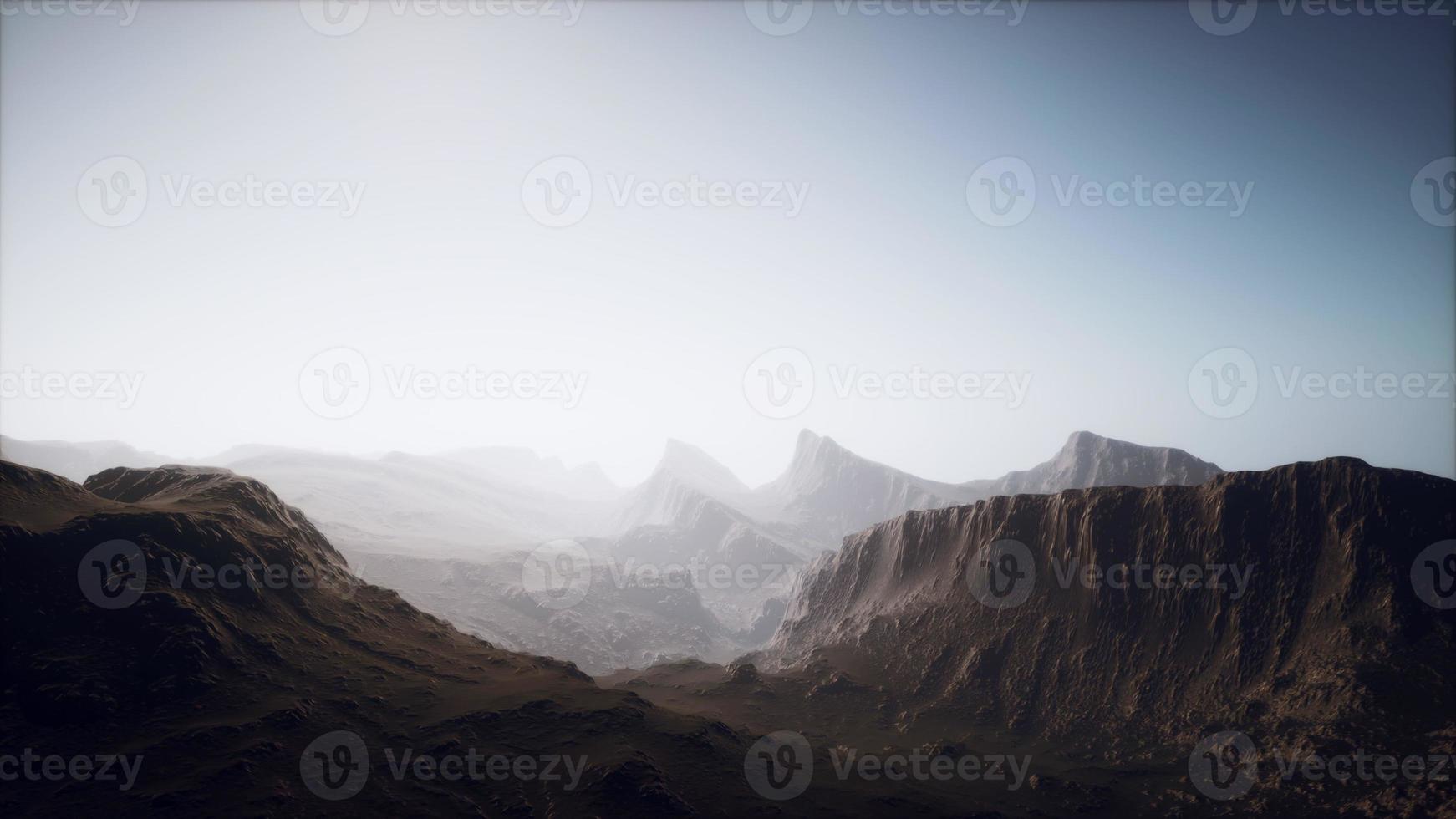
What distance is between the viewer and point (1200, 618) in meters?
53.2

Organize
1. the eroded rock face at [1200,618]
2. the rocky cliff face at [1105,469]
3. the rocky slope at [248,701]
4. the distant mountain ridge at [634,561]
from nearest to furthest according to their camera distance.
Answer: the rocky slope at [248,701] → the eroded rock face at [1200,618] → the distant mountain ridge at [634,561] → the rocky cliff face at [1105,469]

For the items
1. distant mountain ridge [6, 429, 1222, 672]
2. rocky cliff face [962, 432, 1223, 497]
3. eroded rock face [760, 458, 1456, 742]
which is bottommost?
distant mountain ridge [6, 429, 1222, 672]

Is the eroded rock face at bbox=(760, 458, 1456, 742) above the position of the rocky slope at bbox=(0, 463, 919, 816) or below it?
above

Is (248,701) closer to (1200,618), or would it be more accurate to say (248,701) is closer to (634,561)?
(1200,618)

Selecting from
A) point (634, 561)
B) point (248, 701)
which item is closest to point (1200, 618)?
point (248, 701)

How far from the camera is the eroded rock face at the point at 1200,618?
45062 mm

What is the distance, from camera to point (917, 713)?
194 ft

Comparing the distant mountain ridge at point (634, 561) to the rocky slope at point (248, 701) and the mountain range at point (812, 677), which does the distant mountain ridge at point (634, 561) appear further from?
the rocky slope at point (248, 701)

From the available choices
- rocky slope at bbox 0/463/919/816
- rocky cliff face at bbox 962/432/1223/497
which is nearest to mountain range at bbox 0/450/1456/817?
rocky slope at bbox 0/463/919/816

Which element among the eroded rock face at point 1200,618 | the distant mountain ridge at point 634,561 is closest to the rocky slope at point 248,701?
the eroded rock face at point 1200,618

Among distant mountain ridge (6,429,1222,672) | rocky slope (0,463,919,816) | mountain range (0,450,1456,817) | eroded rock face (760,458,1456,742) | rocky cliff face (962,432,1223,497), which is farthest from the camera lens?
rocky cliff face (962,432,1223,497)

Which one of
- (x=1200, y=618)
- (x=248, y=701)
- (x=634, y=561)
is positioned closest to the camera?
(x=248, y=701)

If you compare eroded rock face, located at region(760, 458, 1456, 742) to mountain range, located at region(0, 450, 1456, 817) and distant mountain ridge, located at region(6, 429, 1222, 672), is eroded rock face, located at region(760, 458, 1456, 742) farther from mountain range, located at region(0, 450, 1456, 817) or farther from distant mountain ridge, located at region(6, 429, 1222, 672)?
distant mountain ridge, located at region(6, 429, 1222, 672)

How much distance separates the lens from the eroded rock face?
45062 millimetres
